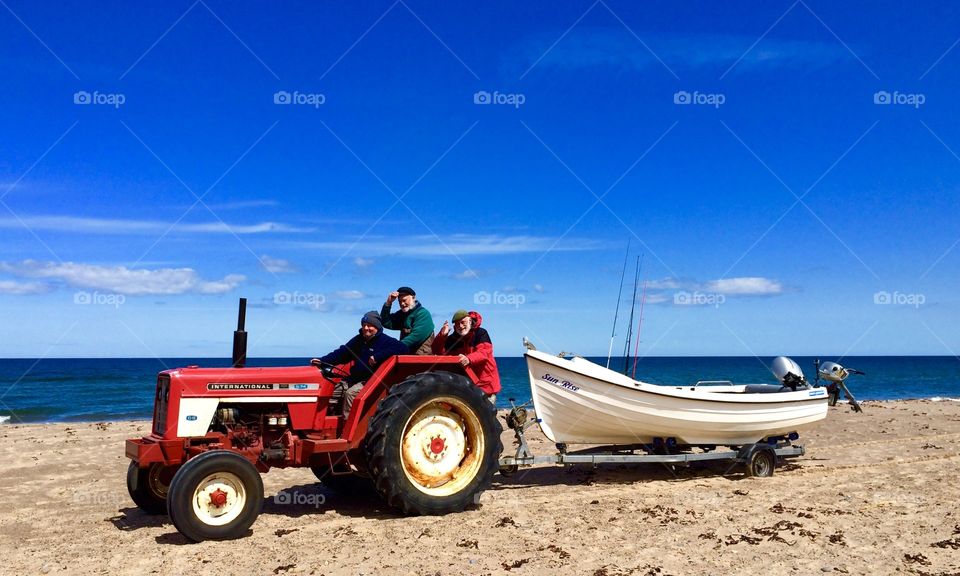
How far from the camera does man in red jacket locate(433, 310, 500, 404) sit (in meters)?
7.21

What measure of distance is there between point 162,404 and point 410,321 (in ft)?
7.64

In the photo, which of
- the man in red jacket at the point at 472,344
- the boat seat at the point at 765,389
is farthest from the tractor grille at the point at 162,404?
the boat seat at the point at 765,389

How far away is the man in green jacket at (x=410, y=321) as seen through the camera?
721 centimetres

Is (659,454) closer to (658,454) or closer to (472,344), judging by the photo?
(658,454)

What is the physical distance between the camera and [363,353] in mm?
6816

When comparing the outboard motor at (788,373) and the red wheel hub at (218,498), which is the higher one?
the outboard motor at (788,373)

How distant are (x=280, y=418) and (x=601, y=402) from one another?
324cm

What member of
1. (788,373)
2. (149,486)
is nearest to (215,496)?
(149,486)

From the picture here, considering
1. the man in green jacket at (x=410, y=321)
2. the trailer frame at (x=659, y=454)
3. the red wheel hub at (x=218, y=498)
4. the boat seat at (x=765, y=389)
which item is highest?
the man in green jacket at (x=410, y=321)

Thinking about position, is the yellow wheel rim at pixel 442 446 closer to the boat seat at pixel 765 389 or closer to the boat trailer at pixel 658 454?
the boat trailer at pixel 658 454

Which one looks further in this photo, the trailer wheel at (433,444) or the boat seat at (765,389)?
the boat seat at (765,389)

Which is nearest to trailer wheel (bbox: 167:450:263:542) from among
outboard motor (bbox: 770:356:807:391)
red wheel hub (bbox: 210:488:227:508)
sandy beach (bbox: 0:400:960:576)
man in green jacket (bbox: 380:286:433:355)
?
red wheel hub (bbox: 210:488:227:508)

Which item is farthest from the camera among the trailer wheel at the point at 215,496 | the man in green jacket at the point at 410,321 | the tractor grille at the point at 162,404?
the man in green jacket at the point at 410,321

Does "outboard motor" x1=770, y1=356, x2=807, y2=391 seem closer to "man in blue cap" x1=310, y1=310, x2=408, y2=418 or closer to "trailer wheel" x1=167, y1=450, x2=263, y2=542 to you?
"man in blue cap" x1=310, y1=310, x2=408, y2=418
